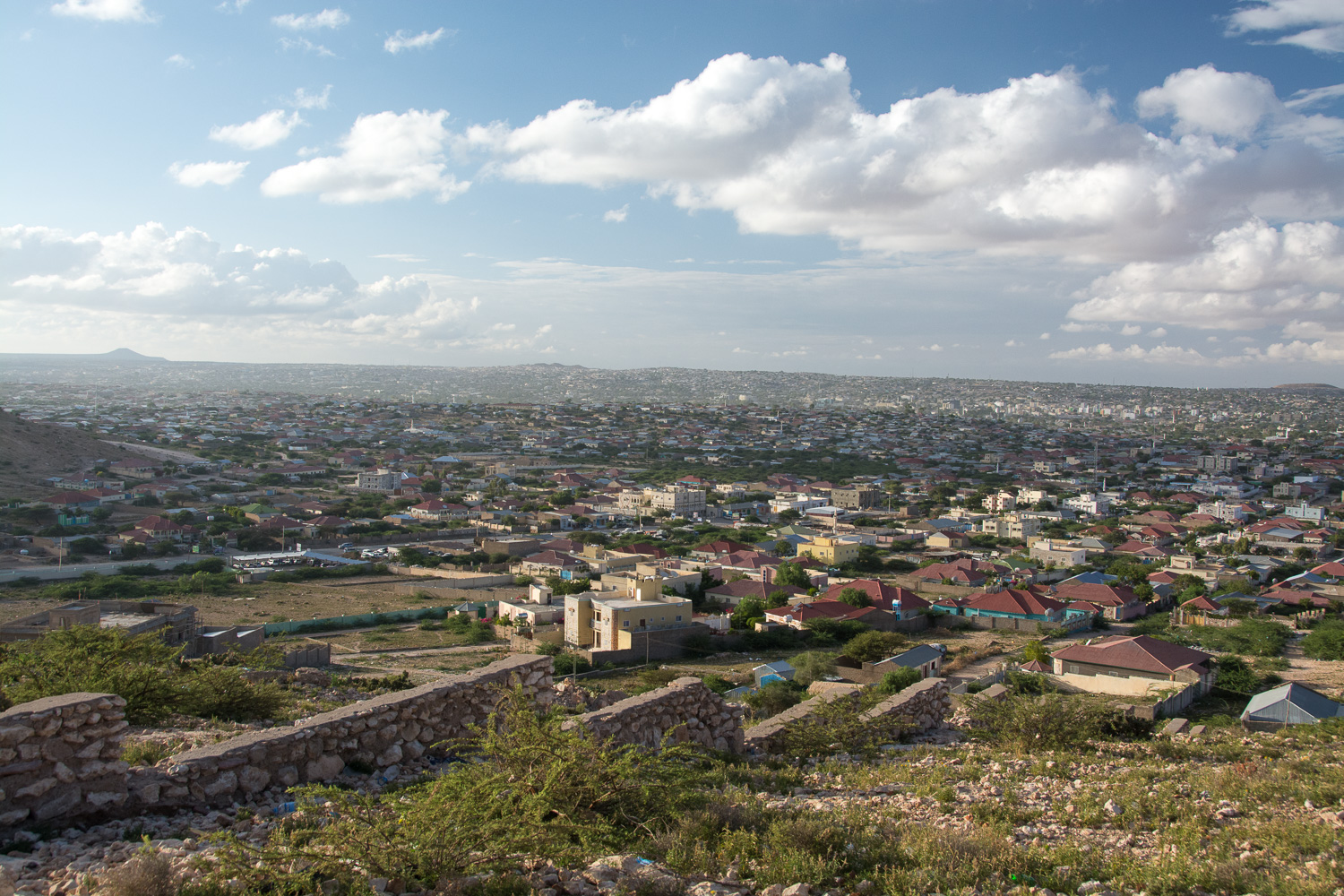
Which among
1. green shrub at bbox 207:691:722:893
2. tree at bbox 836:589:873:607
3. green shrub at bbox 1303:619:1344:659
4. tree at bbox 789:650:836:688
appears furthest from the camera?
tree at bbox 836:589:873:607

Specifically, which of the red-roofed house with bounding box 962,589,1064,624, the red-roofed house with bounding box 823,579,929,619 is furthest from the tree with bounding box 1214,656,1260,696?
the red-roofed house with bounding box 823,579,929,619

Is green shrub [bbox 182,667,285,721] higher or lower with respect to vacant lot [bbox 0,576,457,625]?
higher

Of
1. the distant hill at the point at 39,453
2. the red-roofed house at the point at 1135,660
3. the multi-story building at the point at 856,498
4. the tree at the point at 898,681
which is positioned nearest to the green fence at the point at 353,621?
the tree at the point at 898,681

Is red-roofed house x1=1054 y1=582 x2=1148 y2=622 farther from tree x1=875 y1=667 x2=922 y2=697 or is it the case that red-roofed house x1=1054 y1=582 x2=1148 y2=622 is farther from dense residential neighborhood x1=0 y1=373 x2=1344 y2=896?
tree x1=875 y1=667 x2=922 y2=697

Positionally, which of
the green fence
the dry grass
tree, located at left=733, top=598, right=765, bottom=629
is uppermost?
the dry grass

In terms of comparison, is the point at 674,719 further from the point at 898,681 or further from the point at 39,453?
the point at 39,453

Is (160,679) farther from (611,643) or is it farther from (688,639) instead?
(688,639)

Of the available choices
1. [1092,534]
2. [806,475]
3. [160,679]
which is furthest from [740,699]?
[806,475]
